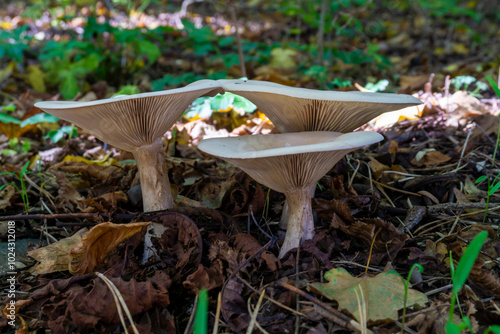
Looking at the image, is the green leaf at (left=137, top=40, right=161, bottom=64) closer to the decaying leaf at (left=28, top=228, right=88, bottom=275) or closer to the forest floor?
the forest floor

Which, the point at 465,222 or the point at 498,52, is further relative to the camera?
the point at 498,52

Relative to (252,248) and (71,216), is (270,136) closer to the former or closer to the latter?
(252,248)

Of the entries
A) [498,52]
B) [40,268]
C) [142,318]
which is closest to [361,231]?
[142,318]

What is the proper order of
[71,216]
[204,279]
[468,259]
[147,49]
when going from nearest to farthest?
[468,259] → [204,279] → [71,216] → [147,49]

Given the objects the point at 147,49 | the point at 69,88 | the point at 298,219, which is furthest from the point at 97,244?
the point at 69,88

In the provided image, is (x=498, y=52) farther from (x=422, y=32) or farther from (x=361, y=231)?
(x=361, y=231)

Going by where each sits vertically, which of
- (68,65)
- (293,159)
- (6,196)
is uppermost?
(68,65)

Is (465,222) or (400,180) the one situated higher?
(400,180)
